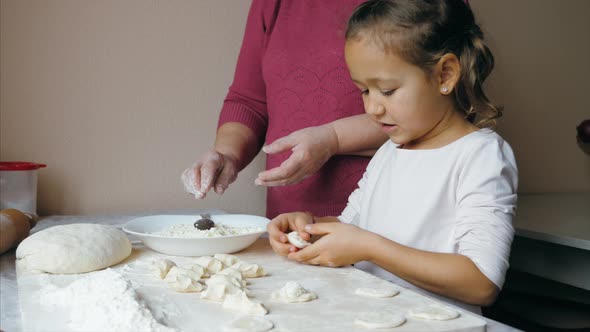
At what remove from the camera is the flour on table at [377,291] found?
2.73 feet

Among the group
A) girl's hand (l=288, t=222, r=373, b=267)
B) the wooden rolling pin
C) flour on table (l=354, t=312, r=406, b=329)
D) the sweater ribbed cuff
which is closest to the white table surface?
the wooden rolling pin

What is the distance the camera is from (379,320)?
71 centimetres

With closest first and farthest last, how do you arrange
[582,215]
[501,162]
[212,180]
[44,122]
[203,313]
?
1. [203,313]
2. [501,162]
3. [212,180]
4. [44,122]
5. [582,215]

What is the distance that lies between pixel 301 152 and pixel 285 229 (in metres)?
0.18

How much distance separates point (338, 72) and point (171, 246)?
2.05ft

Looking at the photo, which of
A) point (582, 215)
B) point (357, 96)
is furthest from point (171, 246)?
point (582, 215)

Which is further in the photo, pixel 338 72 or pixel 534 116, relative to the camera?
pixel 534 116

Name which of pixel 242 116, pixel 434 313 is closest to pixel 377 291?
pixel 434 313

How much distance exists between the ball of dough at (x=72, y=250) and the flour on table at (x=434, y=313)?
56cm

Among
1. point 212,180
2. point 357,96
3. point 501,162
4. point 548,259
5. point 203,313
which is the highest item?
point 357,96

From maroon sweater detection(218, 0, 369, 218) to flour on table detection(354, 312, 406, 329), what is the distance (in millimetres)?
725

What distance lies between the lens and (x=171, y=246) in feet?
3.55

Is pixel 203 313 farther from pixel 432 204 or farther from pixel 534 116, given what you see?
pixel 534 116

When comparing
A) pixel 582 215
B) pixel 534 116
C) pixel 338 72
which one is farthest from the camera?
pixel 534 116
